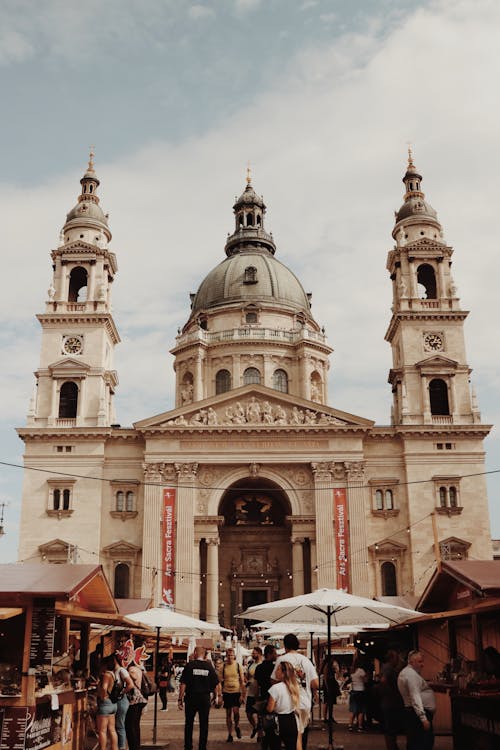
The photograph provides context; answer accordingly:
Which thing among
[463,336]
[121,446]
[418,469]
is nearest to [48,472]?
[121,446]

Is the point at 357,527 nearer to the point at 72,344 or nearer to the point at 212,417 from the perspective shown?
the point at 212,417

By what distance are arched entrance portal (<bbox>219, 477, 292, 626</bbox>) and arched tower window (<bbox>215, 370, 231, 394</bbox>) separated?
35.9ft

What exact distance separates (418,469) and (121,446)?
18.6 m

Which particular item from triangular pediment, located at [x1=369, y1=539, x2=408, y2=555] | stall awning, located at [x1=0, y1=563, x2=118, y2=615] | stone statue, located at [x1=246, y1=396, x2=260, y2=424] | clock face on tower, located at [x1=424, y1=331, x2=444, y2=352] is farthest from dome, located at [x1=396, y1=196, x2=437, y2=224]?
stall awning, located at [x1=0, y1=563, x2=118, y2=615]

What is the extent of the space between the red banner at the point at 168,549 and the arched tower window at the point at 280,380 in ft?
53.2

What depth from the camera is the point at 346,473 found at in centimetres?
5044

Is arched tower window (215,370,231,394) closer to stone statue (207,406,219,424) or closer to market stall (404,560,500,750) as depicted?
stone statue (207,406,219,424)

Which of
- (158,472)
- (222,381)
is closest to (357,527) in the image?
(158,472)

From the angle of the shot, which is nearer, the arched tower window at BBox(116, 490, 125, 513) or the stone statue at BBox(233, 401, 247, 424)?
the arched tower window at BBox(116, 490, 125, 513)

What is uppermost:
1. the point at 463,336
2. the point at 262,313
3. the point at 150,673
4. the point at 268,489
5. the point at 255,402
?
the point at 262,313

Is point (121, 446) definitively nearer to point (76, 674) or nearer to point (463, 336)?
point (463, 336)

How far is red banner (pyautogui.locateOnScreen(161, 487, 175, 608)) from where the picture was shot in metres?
47.5

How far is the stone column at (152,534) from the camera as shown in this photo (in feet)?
156

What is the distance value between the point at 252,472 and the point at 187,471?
3.99m
